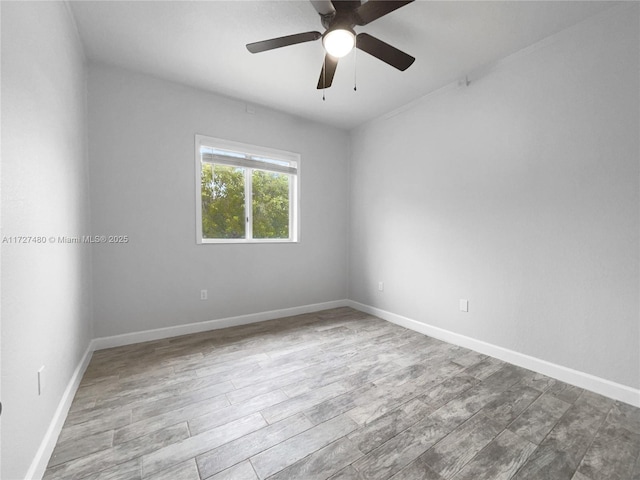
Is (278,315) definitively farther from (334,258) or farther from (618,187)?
(618,187)

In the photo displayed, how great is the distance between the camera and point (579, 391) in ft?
6.48

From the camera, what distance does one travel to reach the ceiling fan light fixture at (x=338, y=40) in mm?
1690

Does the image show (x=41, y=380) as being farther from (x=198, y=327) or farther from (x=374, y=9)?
(x=374, y=9)

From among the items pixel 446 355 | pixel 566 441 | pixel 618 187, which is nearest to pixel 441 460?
pixel 566 441

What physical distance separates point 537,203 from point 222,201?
3151 mm

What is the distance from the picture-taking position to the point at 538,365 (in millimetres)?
2242

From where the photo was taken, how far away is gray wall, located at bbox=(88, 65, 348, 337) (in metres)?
2.62

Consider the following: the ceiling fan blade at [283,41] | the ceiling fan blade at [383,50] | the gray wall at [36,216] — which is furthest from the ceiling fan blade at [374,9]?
the gray wall at [36,216]

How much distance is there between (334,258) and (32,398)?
3291 millimetres

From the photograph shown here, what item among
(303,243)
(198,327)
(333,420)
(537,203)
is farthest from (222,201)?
(537,203)

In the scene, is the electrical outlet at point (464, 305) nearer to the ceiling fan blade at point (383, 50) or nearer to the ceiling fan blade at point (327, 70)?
the ceiling fan blade at point (383, 50)

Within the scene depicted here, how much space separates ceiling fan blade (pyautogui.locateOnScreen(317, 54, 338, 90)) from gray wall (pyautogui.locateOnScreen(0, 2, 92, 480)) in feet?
5.25

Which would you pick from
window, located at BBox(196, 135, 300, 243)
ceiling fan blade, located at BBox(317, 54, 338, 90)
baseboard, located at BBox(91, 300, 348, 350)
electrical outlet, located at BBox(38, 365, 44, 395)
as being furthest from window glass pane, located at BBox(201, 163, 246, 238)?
electrical outlet, located at BBox(38, 365, 44, 395)

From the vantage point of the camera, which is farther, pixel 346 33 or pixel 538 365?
pixel 538 365
